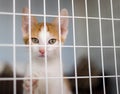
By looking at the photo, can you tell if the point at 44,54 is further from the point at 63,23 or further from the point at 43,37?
the point at 63,23

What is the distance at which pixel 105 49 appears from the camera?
3.81ft

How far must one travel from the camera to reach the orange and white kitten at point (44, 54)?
106 cm

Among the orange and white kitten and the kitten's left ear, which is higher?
the kitten's left ear

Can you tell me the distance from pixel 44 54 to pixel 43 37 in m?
0.09

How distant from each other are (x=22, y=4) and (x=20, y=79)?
378 mm

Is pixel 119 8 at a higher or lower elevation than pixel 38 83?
higher

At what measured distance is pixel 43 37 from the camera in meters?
1.09

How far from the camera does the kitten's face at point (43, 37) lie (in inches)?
42.3

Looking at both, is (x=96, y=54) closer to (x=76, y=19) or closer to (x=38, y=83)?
(x=76, y=19)

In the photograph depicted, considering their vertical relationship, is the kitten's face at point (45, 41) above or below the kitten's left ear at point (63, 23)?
below

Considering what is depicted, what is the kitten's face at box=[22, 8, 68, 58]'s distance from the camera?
1.07 metres

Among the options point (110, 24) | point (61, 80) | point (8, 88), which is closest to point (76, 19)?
point (110, 24)

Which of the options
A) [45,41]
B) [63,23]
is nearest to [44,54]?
[45,41]

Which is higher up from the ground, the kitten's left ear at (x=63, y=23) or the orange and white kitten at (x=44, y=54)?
the kitten's left ear at (x=63, y=23)
